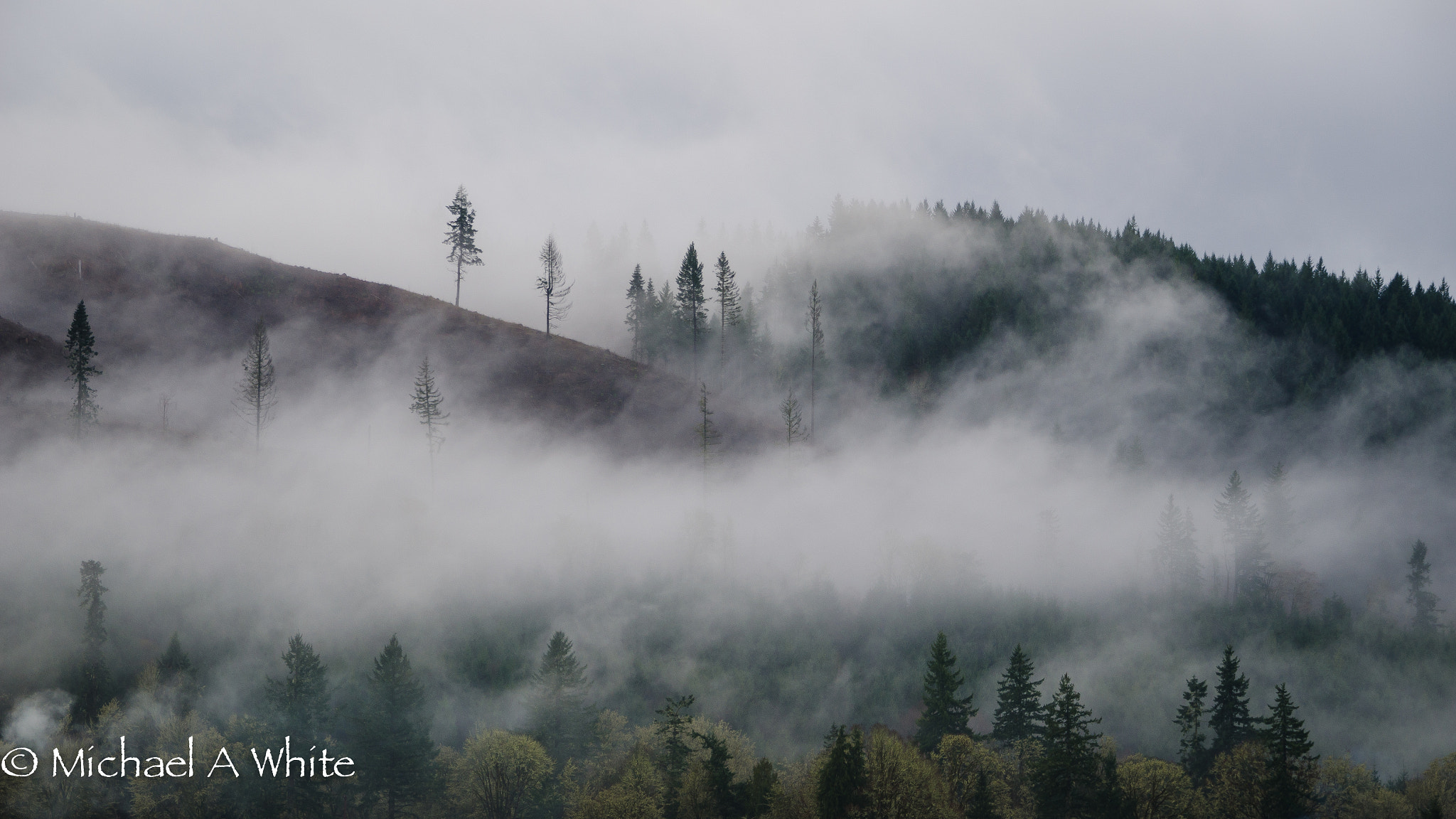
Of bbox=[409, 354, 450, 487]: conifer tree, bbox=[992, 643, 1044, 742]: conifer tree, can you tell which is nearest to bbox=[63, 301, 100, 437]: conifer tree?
bbox=[409, 354, 450, 487]: conifer tree

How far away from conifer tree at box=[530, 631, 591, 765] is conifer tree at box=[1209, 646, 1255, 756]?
4570 cm

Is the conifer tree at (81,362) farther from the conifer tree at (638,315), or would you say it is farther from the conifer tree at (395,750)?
the conifer tree at (638,315)

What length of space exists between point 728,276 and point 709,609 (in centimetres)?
5191

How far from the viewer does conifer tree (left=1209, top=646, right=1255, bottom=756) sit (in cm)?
6022

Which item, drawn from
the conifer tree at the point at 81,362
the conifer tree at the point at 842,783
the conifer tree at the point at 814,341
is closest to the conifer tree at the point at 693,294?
the conifer tree at the point at 814,341

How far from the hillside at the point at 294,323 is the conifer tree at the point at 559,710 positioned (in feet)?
141

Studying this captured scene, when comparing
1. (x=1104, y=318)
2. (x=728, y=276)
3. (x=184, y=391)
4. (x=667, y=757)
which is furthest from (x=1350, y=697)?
(x=184, y=391)

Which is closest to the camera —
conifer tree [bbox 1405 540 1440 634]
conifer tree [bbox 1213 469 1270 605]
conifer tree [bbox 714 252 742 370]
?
conifer tree [bbox 1405 540 1440 634]

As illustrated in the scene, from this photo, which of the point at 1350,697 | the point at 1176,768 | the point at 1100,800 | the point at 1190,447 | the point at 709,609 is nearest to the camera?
the point at 1100,800

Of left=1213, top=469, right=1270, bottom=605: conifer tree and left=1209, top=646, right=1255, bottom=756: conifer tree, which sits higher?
left=1213, top=469, right=1270, bottom=605: conifer tree

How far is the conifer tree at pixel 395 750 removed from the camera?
190ft

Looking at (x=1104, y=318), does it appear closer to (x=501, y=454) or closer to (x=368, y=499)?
(x=501, y=454)

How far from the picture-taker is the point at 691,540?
94812mm

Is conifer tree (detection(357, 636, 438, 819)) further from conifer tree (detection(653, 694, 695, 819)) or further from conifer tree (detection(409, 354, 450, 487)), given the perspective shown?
conifer tree (detection(409, 354, 450, 487))
